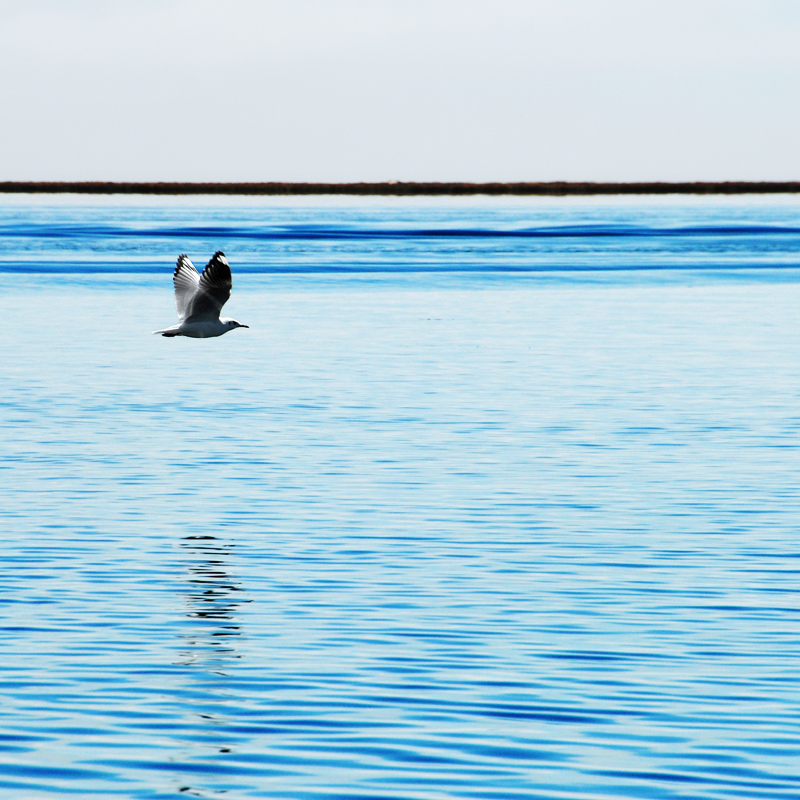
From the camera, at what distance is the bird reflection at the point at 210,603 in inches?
492

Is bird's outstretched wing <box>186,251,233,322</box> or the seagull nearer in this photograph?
bird's outstretched wing <box>186,251,233,322</box>

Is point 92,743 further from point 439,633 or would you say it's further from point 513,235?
point 513,235

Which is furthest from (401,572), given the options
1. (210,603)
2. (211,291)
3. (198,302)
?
(198,302)

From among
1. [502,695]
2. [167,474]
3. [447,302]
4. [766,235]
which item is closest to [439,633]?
[502,695]

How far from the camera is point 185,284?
2439cm

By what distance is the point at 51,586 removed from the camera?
575 inches

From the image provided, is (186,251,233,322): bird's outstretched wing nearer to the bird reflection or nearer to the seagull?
the seagull

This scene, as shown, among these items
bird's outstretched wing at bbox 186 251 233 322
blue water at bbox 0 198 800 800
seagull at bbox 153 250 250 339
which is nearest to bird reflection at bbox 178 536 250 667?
blue water at bbox 0 198 800 800

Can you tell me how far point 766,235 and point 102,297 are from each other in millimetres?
71865

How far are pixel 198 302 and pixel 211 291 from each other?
0.54m

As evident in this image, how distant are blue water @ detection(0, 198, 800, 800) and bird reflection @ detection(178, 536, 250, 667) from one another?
0.14 feet

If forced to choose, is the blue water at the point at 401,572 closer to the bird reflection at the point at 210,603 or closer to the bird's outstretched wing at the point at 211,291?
the bird reflection at the point at 210,603

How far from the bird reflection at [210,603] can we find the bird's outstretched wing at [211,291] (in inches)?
264

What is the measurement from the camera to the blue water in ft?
33.3
